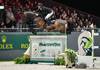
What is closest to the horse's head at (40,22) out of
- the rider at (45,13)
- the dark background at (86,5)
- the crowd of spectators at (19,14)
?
the rider at (45,13)

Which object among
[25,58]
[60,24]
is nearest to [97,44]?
[60,24]

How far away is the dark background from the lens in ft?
13.6

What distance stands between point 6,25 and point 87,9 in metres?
12.1

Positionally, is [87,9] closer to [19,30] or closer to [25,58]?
[25,58]

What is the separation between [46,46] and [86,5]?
31.3 feet

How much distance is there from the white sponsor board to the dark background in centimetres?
930

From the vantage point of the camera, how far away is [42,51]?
13695mm

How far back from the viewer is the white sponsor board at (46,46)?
13.6 meters

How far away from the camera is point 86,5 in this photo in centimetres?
421

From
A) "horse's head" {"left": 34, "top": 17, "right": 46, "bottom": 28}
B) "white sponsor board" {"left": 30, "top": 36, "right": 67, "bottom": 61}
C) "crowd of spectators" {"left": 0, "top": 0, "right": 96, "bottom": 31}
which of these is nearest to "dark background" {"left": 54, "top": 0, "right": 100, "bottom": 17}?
"white sponsor board" {"left": 30, "top": 36, "right": 67, "bottom": 61}

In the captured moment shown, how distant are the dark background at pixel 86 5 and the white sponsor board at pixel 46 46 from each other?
9.30 m

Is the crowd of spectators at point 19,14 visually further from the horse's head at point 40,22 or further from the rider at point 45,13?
the horse's head at point 40,22

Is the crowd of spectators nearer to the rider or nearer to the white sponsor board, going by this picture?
the rider

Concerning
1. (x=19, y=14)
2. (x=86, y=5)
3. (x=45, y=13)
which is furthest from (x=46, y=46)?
(x=86, y=5)
